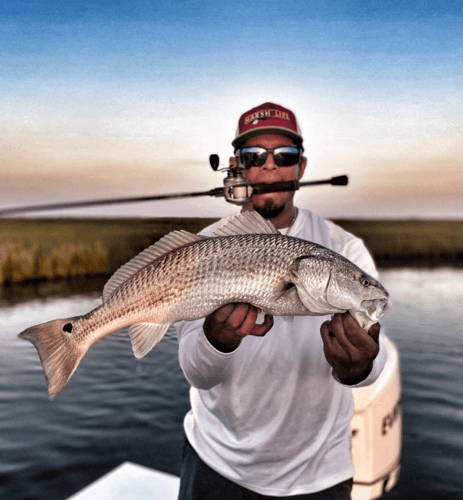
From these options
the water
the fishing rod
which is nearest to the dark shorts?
the fishing rod

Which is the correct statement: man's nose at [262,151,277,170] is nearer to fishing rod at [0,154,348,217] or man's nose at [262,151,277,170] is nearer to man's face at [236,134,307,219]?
man's face at [236,134,307,219]

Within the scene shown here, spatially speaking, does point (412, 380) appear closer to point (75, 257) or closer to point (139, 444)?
point (139, 444)

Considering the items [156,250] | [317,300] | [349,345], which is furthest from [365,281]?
[156,250]

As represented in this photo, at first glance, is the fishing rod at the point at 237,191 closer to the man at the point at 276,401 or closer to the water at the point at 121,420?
the man at the point at 276,401

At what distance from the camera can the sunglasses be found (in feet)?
10.5

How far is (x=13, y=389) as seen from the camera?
1338 cm

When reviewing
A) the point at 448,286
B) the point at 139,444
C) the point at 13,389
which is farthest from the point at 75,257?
the point at 448,286

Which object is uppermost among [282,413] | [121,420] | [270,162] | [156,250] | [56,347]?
[270,162]

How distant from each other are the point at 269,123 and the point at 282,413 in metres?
2.09

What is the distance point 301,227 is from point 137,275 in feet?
5.12

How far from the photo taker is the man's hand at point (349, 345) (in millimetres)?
2430

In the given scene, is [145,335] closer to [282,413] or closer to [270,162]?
[282,413]

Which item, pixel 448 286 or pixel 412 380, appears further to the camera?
pixel 448 286

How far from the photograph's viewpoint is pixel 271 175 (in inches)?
126
